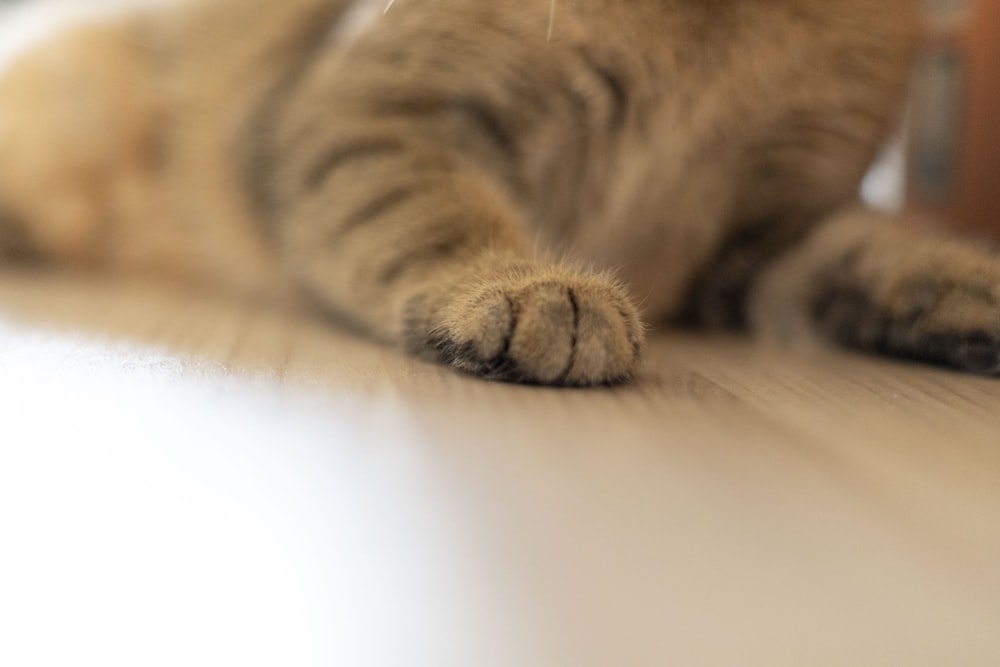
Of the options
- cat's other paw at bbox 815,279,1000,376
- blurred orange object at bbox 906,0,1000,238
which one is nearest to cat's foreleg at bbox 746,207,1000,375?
cat's other paw at bbox 815,279,1000,376

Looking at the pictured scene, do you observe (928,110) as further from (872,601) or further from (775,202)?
(872,601)

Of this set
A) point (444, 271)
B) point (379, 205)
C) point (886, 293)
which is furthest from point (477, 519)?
point (886, 293)

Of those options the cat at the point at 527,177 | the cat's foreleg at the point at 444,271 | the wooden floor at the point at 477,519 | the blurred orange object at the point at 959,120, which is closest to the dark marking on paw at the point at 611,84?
the cat at the point at 527,177

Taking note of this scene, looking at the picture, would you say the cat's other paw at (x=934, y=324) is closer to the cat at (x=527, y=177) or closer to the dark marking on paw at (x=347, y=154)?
the cat at (x=527, y=177)

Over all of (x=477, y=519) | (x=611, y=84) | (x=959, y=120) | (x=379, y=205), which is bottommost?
(x=477, y=519)

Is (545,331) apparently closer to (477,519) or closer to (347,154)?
(477,519)

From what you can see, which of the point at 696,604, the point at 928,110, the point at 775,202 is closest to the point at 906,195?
the point at 928,110

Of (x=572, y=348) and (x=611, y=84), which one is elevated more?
(x=611, y=84)

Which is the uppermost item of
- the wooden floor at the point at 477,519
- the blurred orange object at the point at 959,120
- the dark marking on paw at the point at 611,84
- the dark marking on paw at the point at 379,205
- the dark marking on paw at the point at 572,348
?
the blurred orange object at the point at 959,120
